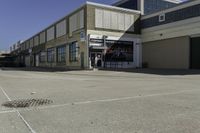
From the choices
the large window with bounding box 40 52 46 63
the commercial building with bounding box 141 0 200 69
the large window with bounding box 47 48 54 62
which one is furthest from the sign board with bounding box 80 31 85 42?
the large window with bounding box 40 52 46 63

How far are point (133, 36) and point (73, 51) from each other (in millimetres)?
10125

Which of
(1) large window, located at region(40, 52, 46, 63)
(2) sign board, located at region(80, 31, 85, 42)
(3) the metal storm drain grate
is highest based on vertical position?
(2) sign board, located at region(80, 31, 85, 42)

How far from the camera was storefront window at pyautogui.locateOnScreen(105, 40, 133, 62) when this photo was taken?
39594 mm

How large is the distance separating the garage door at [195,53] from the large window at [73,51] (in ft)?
57.3

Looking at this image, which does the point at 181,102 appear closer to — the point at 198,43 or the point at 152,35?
the point at 198,43

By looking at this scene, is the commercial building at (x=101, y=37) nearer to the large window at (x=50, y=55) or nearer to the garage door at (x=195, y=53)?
the large window at (x=50, y=55)

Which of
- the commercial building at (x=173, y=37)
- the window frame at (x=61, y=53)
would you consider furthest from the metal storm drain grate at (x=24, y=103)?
the window frame at (x=61, y=53)

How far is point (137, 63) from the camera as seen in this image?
138 ft

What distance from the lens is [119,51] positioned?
40.6 m

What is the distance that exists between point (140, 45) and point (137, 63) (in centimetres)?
294

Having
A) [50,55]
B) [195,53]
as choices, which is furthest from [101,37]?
[50,55]

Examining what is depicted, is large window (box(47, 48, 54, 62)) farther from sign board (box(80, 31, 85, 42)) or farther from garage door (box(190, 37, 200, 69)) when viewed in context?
garage door (box(190, 37, 200, 69))

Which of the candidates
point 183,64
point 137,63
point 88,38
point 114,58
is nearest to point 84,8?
point 88,38

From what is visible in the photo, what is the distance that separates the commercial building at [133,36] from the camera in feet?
109
